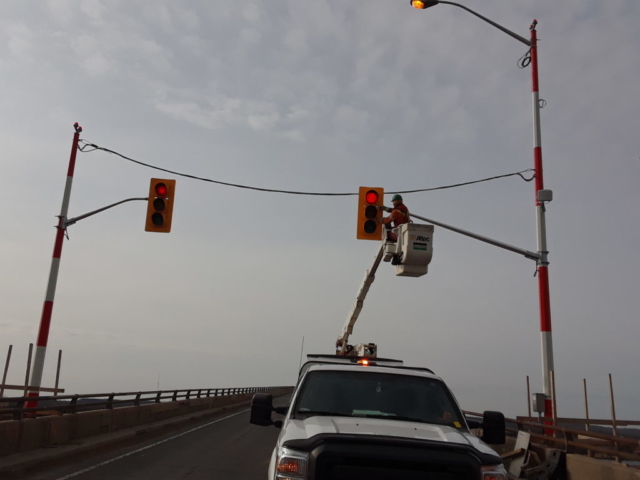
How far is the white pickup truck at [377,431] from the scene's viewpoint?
4.54 m

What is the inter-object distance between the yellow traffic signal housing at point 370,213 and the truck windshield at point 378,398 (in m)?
8.15

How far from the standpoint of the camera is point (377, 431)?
495 centimetres

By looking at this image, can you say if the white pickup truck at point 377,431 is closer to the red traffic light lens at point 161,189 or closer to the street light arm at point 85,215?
the red traffic light lens at point 161,189

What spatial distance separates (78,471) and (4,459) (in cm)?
A: 146

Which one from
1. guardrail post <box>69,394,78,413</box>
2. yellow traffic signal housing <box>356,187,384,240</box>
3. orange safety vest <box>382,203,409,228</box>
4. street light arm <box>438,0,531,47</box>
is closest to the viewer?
yellow traffic signal housing <box>356,187,384,240</box>

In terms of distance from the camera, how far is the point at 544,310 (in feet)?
51.1

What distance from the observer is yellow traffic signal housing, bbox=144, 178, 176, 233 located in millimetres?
15508

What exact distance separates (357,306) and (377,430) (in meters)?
16.8

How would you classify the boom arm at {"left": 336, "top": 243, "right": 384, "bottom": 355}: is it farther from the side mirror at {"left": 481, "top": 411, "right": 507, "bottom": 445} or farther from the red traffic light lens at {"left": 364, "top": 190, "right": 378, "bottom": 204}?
the side mirror at {"left": 481, "top": 411, "right": 507, "bottom": 445}

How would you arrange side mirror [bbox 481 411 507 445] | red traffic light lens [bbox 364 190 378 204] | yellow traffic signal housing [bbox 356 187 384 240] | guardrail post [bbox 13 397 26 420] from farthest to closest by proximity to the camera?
red traffic light lens [bbox 364 190 378 204]
yellow traffic signal housing [bbox 356 187 384 240]
guardrail post [bbox 13 397 26 420]
side mirror [bbox 481 411 507 445]

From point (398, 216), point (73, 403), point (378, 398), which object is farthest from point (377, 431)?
point (73, 403)

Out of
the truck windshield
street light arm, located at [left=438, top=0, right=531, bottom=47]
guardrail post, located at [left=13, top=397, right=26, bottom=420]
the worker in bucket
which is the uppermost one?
street light arm, located at [left=438, top=0, right=531, bottom=47]

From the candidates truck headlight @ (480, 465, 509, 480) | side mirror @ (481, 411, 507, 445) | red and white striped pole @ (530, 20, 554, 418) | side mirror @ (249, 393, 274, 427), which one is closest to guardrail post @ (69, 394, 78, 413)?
side mirror @ (249, 393, 274, 427)

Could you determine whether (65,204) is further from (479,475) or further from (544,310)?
(479,475)
